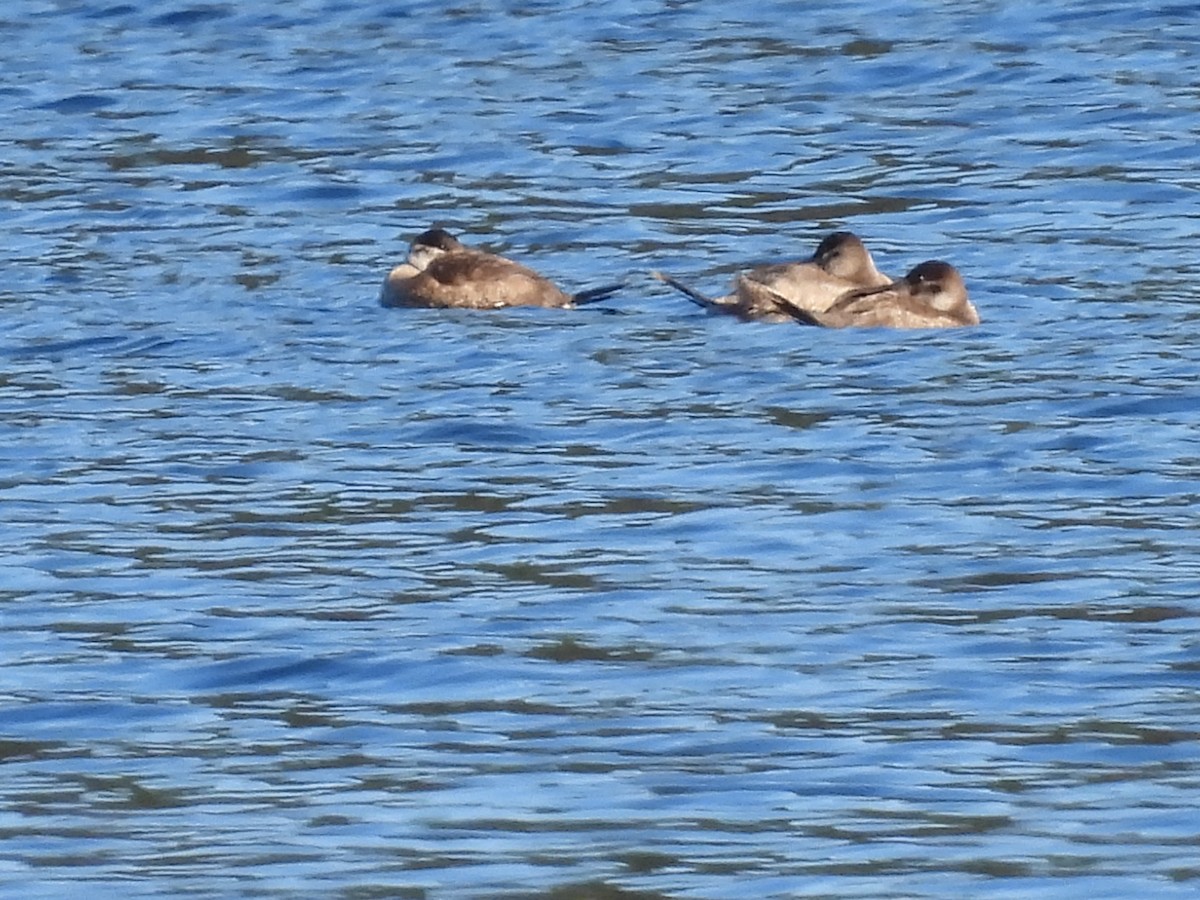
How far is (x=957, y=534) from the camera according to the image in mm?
9406

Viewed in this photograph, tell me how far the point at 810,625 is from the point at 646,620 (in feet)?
1.51

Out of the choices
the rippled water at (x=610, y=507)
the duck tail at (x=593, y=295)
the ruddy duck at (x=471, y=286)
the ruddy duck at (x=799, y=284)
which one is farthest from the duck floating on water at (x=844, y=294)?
the ruddy duck at (x=471, y=286)

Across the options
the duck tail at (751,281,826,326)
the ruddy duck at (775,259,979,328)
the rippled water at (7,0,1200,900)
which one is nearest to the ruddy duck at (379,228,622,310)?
the rippled water at (7,0,1200,900)

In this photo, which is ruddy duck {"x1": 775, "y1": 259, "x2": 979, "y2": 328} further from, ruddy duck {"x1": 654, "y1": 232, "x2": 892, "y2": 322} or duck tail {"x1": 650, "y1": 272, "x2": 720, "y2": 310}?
duck tail {"x1": 650, "y1": 272, "x2": 720, "y2": 310}

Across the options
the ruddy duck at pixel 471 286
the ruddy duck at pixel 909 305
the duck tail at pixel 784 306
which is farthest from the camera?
the ruddy duck at pixel 471 286

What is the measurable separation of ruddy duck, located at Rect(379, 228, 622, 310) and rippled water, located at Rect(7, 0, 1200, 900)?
0.17m

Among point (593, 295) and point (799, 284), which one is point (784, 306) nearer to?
point (799, 284)

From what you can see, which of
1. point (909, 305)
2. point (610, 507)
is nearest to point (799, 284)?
point (909, 305)

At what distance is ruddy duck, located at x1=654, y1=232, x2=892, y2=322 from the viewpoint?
13.4 metres

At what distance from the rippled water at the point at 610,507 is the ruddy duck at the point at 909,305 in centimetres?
17

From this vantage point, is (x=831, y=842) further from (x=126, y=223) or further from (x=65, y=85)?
(x=65, y=85)

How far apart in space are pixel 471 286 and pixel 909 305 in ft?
6.81

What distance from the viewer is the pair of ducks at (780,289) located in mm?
13102

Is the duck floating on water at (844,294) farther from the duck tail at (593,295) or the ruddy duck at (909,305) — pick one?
the duck tail at (593,295)
